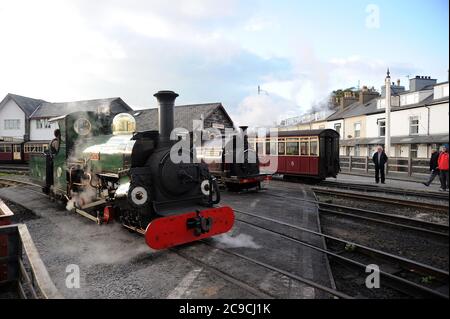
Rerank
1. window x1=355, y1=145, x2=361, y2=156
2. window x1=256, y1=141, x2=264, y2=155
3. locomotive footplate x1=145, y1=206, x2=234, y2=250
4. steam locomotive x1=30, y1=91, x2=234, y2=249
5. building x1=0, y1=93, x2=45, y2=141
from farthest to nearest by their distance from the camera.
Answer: building x1=0, y1=93, x2=45, y2=141 < window x1=355, y1=145, x2=361, y2=156 < window x1=256, y1=141, x2=264, y2=155 < steam locomotive x1=30, y1=91, x2=234, y2=249 < locomotive footplate x1=145, y1=206, x2=234, y2=250

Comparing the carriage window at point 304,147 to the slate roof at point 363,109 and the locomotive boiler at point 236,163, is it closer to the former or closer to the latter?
the locomotive boiler at point 236,163

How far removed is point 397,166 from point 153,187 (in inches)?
558

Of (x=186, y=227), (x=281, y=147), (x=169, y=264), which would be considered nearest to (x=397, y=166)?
(x=281, y=147)

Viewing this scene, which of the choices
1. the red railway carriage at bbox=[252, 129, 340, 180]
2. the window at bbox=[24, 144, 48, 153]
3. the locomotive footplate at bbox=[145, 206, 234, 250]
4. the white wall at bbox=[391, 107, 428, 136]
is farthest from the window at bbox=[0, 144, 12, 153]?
the white wall at bbox=[391, 107, 428, 136]

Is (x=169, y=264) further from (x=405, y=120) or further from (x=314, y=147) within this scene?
(x=405, y=120)

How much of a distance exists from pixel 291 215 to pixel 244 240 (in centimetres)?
259

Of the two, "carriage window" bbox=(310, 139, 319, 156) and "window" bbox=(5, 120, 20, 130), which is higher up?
"window" bbox=(5, 120, 20, 130)

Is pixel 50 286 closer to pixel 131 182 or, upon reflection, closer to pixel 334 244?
pixel 131 182

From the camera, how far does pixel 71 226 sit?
7223 millimetres

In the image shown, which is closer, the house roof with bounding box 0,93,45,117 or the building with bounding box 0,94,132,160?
the building with bounding box 0,94,132,160

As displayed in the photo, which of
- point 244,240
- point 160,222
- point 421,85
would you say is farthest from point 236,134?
point 421,85

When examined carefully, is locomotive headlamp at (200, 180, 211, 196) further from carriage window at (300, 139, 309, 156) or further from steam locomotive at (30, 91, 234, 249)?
carriage window at (300, 139, 309, 156)

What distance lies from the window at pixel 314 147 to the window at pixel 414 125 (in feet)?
32.1

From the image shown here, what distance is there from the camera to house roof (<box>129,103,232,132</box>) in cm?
2617
